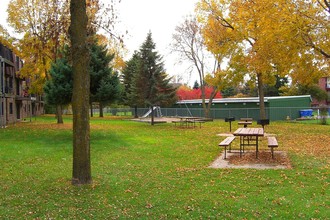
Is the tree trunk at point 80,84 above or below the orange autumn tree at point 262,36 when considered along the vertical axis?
below

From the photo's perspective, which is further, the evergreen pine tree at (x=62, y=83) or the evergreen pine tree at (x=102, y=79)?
the evergreen pine tree at (x=62, y=83)

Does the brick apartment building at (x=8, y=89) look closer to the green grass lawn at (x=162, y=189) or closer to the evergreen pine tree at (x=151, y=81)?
the evergreen pine tree at (x=151, y=81)

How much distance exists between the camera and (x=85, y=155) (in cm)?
769

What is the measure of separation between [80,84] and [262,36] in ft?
46.4

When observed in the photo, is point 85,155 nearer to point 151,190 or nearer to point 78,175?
point 78,175

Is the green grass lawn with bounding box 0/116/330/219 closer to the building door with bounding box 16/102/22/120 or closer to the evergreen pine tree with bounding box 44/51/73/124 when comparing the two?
the evergreen pine tree with bounding box 44/51/73/124

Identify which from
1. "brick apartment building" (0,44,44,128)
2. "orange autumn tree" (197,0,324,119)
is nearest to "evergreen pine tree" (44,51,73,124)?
"brick apartment building" (0,44,44,128)

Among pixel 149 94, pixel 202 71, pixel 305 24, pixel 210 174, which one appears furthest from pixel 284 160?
pixel 202 71

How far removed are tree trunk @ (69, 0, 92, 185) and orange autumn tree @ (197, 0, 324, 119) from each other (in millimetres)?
12116

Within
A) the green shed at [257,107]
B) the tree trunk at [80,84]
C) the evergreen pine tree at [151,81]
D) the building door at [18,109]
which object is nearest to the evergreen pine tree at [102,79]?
the evergreen pine tree at [151,81]

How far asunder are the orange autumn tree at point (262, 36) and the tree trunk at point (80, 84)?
12.1 m

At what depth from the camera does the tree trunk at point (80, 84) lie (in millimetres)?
7535

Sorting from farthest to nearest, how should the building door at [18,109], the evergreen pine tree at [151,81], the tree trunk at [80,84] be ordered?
the building door at [18,109] → the evergreen pine tree at [151,81] → the tree trunk at [80,84]

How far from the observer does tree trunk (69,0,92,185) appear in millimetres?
7535
